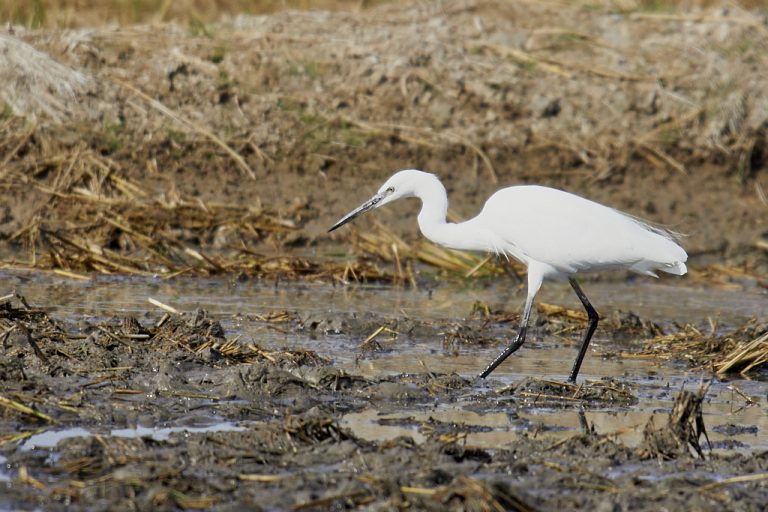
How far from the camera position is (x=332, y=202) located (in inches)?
466

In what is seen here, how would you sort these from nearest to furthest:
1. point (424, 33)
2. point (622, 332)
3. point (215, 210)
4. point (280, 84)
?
point (622, 332) → point (215, 210) → point (280, 84) → point (424, 33)

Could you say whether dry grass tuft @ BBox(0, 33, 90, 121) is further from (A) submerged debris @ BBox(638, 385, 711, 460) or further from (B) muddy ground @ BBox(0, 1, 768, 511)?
(A) submerged debris @ BBox(638, 385, 711, 460)

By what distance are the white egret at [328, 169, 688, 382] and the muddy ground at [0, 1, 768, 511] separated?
77 centimetres

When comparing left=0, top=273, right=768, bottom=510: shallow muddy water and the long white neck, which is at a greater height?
the long white neck

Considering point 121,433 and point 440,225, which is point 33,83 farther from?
point 121,433

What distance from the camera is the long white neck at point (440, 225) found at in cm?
769

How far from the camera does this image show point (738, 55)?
14.0 meters

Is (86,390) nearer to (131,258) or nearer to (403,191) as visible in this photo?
(403,191)

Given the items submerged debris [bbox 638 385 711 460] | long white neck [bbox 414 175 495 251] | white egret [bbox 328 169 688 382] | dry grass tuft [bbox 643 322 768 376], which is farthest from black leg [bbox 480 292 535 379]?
submerged debris [bbox 638 385 711 460]

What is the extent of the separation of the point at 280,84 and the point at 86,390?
733cm

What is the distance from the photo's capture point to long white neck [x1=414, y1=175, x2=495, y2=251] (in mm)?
7691

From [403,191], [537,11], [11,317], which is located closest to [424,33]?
[537,11]

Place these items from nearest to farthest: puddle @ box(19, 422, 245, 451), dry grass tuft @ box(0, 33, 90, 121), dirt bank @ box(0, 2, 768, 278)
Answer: puddle @ box(19, 422, 245, 451) → dirt bank @ box(0, 2, 768, 278) → dry grass tuft @ box(0, 33, 90, 121)

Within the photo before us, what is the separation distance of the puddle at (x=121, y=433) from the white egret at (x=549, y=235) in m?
2.18
